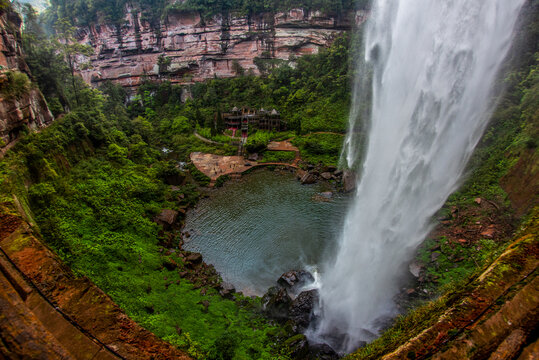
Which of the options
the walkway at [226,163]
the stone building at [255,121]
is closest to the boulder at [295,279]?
the walkway at [226,163]

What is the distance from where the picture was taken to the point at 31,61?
17.6 meters

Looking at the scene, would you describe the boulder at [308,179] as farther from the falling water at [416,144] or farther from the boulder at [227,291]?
the boulder at [227,291]

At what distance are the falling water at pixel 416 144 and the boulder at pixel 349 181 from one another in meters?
2.29

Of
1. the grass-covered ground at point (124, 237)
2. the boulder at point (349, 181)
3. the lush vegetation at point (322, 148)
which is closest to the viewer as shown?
the grass-covered ground at point (124, 237)

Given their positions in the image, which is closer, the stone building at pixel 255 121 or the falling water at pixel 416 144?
the falling water at pixel 416 144

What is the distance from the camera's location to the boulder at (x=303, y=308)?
33.9 feet

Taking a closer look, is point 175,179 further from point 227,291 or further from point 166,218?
point 227,291

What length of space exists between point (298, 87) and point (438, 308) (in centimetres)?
3469

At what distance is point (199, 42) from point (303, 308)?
4668cm

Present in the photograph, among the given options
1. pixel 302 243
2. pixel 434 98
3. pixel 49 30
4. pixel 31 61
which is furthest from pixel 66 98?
pixel 49 30

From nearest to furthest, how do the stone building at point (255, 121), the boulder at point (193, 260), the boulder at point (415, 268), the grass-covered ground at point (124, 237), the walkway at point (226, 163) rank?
the grass-covered ground at point (124, 237)
the boulder at point (415, 268)
the boulder at point (193, 260)
the walkway at point (226, 163)
the stone building at point (255, 121)

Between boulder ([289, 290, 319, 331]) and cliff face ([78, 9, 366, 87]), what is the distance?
3961 centimetres

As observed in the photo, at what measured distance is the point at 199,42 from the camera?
147 feet

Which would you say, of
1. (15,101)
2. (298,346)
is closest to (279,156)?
(298,346)
